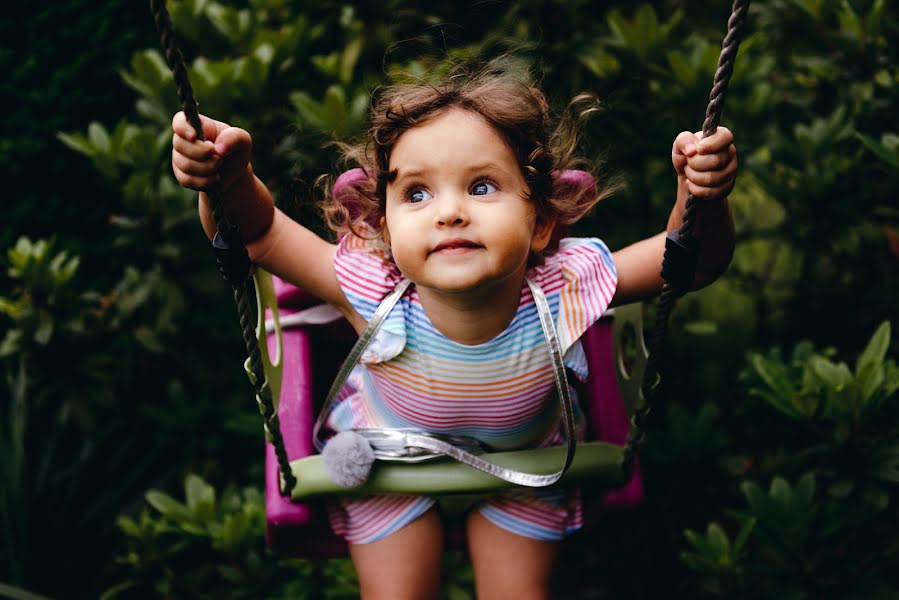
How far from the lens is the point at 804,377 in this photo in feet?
5.65

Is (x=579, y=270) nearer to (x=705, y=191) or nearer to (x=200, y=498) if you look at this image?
(x=705, y=191)

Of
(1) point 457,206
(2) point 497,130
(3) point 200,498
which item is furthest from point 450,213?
(3) point 200,498

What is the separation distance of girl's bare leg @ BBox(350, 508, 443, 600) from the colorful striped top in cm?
19

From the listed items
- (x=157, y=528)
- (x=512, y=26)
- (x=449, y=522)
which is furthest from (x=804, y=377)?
(x=157, y=528)

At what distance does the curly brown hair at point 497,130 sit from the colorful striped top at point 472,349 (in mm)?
68

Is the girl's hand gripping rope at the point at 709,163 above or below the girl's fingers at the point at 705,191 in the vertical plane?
above

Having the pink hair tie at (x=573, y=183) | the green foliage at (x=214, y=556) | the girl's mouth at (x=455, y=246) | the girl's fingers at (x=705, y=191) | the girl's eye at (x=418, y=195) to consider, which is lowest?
the green foliage at (x=214, y=556)

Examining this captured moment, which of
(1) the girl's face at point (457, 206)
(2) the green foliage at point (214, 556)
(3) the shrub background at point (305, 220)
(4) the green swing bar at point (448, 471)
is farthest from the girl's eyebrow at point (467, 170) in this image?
→ (2) the green foliage at point (214, 556)

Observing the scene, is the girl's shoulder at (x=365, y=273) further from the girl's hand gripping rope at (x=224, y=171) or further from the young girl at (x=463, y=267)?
the girl's hand gripping rope at (x=224, y=171)

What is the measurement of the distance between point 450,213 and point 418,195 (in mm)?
97

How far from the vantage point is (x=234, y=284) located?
1.16 meters

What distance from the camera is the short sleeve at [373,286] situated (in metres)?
1.35

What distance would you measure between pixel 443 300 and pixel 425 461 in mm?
273

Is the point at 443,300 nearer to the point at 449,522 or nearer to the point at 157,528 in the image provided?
the point at 449,522
